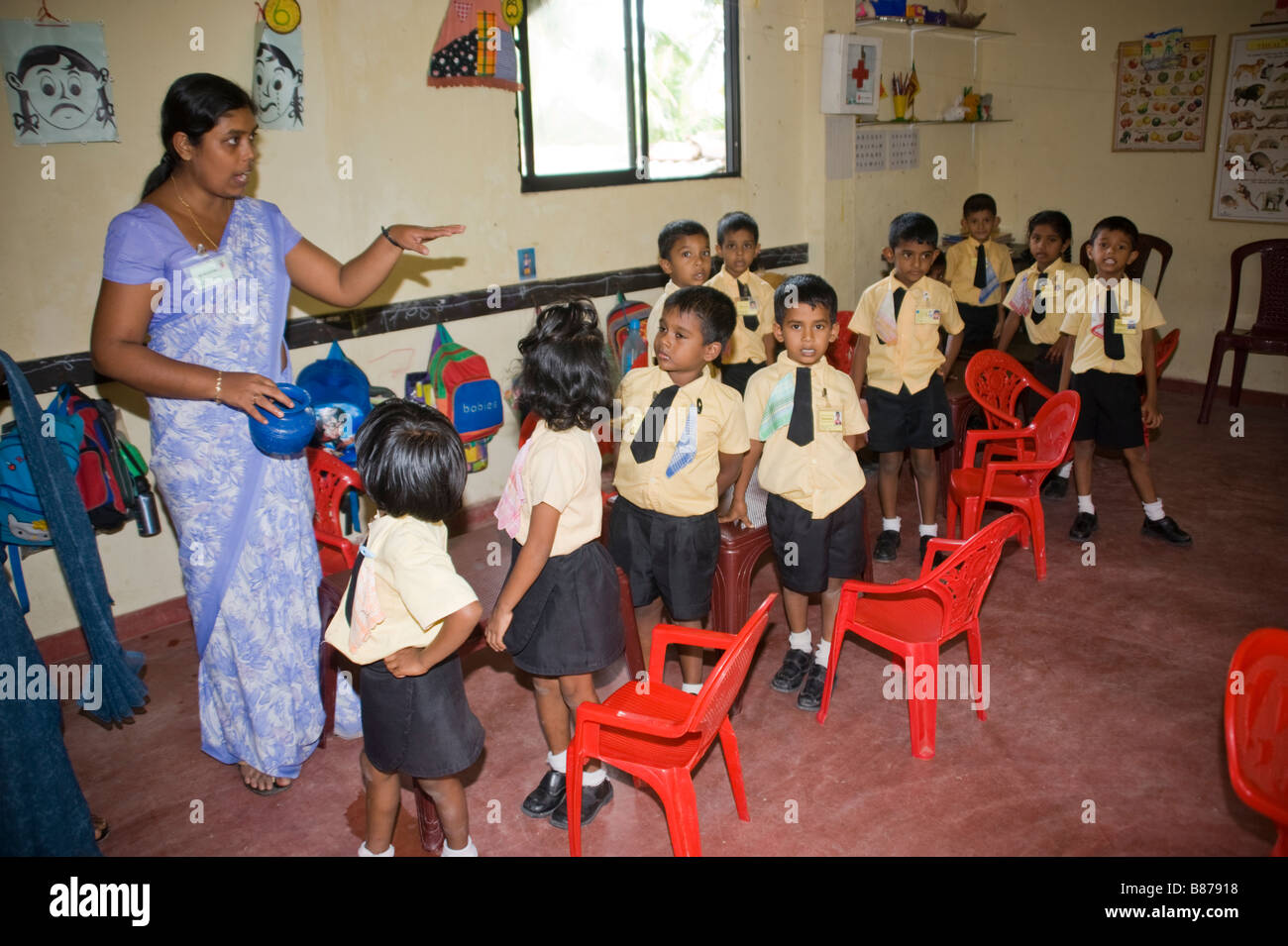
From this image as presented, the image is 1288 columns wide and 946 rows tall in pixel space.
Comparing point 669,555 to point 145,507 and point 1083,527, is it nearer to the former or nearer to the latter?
point 145,507

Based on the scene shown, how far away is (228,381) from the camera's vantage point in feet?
7.60

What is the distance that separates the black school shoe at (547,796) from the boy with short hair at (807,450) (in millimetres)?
799

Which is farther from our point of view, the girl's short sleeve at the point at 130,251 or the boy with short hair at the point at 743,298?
the boy with short hair at the point at 743,298

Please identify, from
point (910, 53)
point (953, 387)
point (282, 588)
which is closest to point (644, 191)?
point (953, 387)

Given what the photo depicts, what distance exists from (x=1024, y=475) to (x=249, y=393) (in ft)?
9.30

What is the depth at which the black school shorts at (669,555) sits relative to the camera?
264 cm

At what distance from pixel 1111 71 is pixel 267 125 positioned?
16.3ft

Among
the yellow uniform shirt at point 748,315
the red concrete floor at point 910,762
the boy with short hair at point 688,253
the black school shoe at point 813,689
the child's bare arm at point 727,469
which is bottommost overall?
the red concrete floor at point 910,762

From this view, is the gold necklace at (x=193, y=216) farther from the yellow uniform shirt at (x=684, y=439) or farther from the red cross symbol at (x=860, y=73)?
the red cross symbol at (x=860, y=73)

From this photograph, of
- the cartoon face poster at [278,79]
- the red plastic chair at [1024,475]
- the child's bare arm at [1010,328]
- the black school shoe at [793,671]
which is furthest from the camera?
the child's bare arm at [1010,328]

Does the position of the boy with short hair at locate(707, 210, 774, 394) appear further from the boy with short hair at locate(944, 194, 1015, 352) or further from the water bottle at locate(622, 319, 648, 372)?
the boy with short hair at locate(944, 194, 1015, 352)

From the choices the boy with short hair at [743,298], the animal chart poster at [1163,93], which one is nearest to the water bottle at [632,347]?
the boy with short hair at [743,298]

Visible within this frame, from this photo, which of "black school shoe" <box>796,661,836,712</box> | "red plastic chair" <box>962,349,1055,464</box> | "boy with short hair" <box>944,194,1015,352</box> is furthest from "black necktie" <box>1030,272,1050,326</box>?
"black school shoe" <box>796,661,836,712</box>
